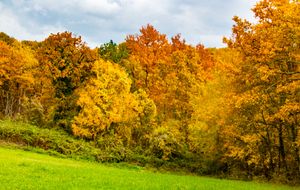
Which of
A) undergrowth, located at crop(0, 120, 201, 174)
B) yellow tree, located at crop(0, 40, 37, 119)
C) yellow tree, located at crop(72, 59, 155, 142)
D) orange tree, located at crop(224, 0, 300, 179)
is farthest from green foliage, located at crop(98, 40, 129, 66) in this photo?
orange tree, located at crop(224, 0, 300, 179)

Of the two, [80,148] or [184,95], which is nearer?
[80,148]

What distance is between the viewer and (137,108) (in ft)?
74.6

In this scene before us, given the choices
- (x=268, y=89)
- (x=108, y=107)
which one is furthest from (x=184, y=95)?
(x=268, y=89)

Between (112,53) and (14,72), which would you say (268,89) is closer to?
(112,53)

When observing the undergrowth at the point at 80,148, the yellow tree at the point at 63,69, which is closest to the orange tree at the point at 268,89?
the undergrowth at the point at 80,148

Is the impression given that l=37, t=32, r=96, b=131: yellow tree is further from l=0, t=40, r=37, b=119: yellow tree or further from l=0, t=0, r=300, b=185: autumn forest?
l=0, t=40, r=37, b=119: yellow tree

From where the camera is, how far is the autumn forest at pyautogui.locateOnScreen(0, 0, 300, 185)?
39.3 feet

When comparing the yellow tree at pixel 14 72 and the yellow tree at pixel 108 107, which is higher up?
the yellow tree at pixel 14 72

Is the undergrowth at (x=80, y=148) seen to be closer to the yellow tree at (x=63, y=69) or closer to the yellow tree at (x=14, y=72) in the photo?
the yellow tree at (x=63, y=69)

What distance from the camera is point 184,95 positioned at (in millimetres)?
28016

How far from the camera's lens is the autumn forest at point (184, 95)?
12.0 m

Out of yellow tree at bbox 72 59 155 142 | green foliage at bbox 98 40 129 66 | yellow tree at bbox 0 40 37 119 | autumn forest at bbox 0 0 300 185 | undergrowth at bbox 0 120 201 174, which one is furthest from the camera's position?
yellow tree at bbox 0 40 37 119

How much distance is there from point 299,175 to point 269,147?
2.40 m

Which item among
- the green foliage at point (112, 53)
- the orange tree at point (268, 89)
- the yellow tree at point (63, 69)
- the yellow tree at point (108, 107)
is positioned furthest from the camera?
the green foliage at point (112, 53)
